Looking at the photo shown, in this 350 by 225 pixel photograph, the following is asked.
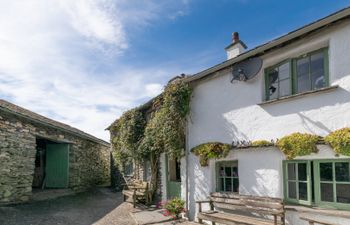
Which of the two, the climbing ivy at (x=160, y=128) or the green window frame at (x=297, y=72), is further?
the climbing ivy at (x=160, y=128)

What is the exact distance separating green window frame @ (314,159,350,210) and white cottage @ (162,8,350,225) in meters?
0.02

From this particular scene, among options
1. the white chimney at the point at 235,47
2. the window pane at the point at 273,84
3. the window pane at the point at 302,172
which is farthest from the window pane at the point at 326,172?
the white chimney at the point at 235,47

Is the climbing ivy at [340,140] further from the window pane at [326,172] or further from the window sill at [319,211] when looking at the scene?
the window sill at [319,211]

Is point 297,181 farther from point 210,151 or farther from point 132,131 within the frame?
point 132,131

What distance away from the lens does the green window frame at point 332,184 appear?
5.31 m

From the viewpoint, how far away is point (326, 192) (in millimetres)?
5613

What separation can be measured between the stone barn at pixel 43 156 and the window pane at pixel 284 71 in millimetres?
9770

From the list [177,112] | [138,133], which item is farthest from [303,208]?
[138,133]

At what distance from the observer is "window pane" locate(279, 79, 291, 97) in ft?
21.3

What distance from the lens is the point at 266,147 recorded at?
21.5 ft

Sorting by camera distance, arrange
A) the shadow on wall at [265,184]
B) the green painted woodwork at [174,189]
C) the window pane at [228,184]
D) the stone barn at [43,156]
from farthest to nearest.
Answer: the stone barn at [43,156] < the green painted woodwork at [174,189] < the window pane at [228,184] < the shadow on wall at [265,184]

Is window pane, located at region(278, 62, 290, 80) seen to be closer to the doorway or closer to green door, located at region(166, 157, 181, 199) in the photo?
green door, located at region(166, 157, 181, 199)

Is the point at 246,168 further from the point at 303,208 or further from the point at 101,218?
the point at 101,218

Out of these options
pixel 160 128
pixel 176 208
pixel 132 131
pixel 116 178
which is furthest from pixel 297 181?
pixel 116 178
